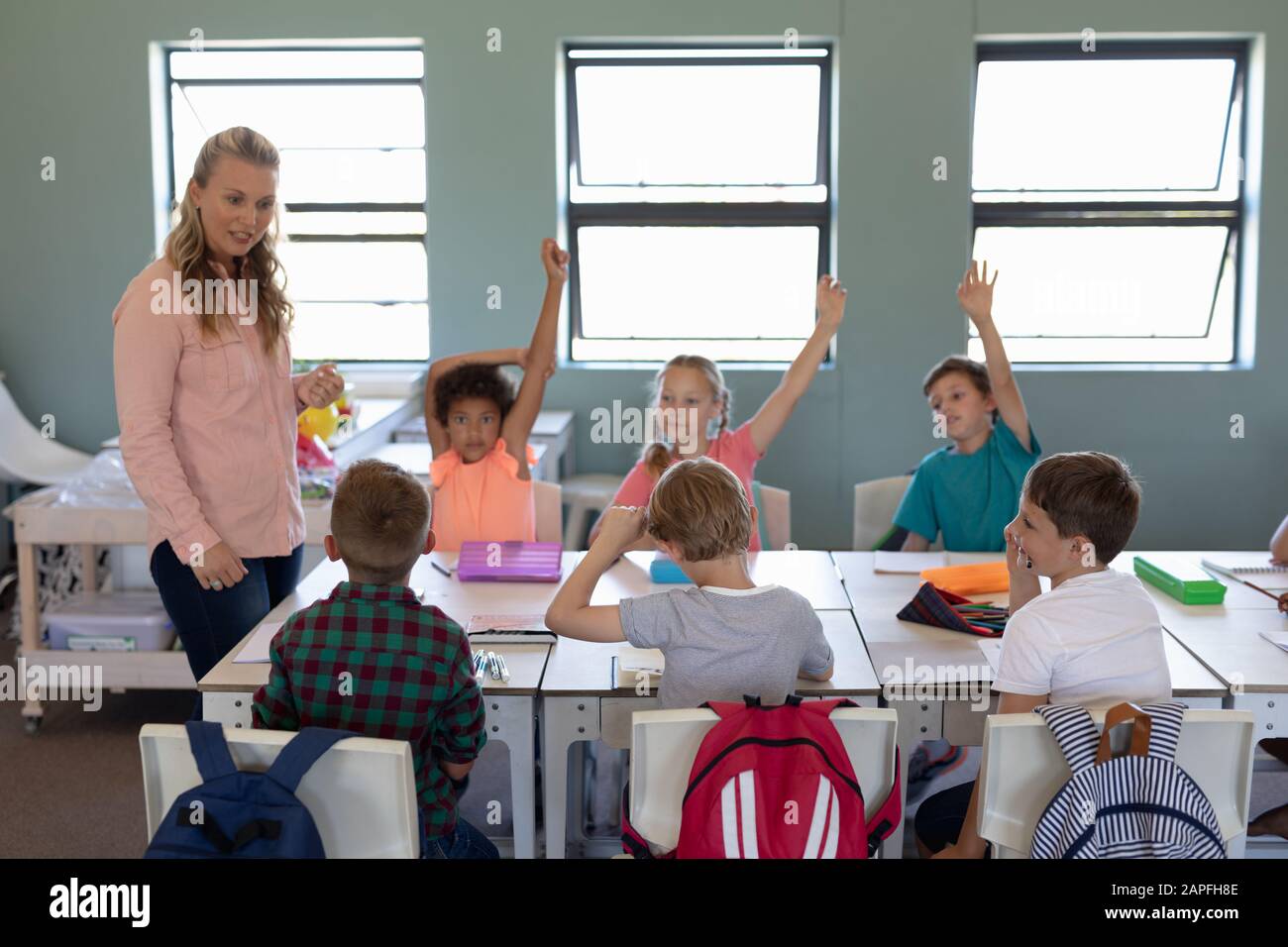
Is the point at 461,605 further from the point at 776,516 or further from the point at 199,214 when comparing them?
the point at 776,516

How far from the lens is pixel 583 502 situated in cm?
490

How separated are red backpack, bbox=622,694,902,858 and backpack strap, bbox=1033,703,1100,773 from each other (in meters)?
0.30

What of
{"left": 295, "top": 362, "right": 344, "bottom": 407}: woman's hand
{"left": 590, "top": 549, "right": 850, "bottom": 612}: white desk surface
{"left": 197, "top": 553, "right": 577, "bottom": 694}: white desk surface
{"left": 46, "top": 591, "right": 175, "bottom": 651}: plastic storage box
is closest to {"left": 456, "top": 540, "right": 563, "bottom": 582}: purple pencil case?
{"left": 197, "top": 553, "right": 577, "bottom": 694}: white desk surface

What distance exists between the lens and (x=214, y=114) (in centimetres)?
535

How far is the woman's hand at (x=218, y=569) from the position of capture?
243cm

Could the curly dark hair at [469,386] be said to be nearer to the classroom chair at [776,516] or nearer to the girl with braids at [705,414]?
the girl with braids at [705,414]

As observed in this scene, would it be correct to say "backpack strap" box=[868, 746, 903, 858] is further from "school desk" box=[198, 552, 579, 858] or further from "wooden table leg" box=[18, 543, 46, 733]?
"wooden table leg" box=[18, 543, 46, 733]

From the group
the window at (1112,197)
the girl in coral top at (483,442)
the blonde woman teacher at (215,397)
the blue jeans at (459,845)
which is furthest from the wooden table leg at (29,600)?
the window at (1112,197)

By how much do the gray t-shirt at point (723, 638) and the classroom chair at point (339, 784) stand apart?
0.47 meters

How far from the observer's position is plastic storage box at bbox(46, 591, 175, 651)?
12.3 ft
